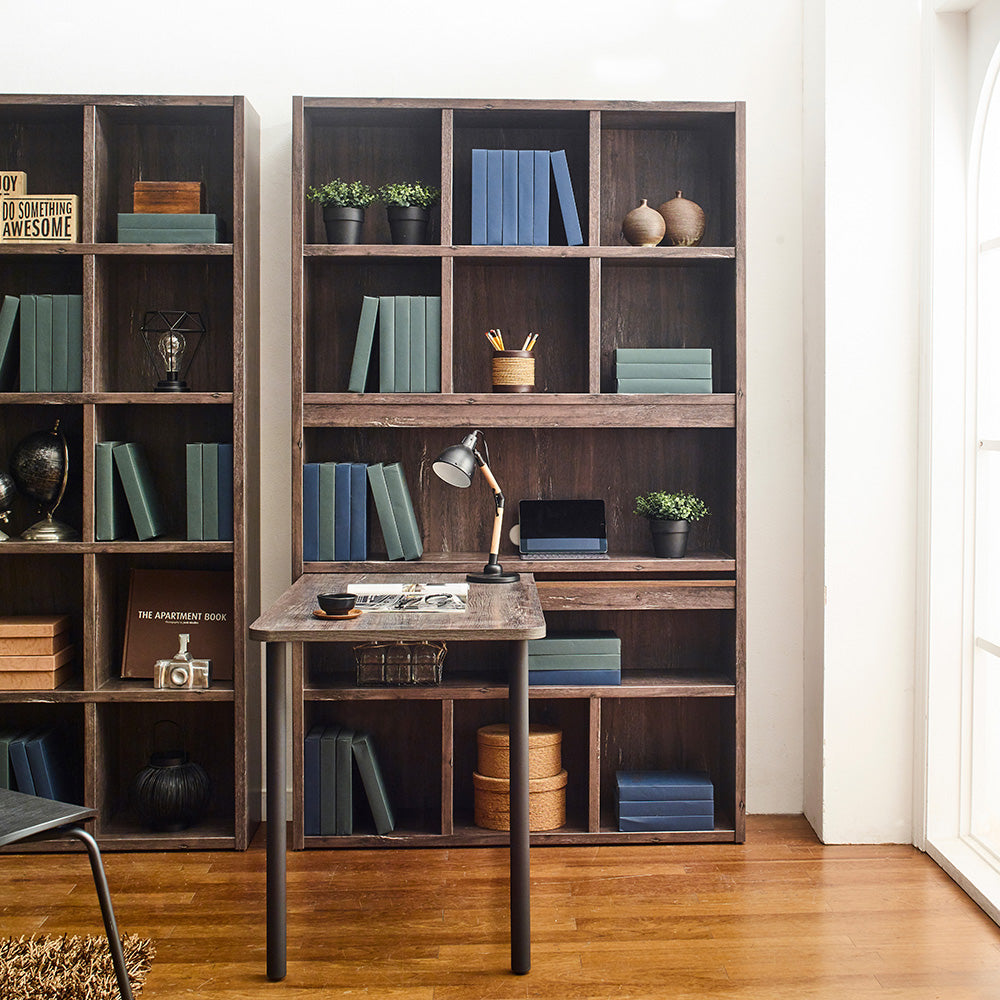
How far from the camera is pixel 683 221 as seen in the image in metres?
3.61

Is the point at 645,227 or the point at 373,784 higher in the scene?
the point at 645,227

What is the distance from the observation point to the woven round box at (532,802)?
357cm

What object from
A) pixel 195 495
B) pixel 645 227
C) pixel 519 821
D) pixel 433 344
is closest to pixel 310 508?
pixel 195 495

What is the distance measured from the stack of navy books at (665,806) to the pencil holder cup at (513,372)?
4.51 feet

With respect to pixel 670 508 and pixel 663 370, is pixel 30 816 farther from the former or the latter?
pixel 663 370

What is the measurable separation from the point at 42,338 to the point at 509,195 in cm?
160

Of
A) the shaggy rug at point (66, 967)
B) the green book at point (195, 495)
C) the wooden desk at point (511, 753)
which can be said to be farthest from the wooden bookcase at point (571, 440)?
the shaggy rug at point (66, 967)

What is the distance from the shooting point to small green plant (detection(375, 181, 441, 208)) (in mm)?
3561

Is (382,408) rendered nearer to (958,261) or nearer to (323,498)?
(323,498)

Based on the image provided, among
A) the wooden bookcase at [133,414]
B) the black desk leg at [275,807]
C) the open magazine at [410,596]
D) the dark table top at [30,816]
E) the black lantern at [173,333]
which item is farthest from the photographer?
the black lantern at [173,333]

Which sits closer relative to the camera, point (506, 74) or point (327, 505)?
point (327, 505)

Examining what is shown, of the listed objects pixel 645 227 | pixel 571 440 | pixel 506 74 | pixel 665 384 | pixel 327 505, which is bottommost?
pixel 327 505

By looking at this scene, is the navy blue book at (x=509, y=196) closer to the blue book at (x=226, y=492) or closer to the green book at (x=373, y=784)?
the blue book at (x=226, y=492)

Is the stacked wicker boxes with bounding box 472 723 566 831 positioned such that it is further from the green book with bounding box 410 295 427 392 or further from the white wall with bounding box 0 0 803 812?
the green book with bounding box 410 295 427 392
